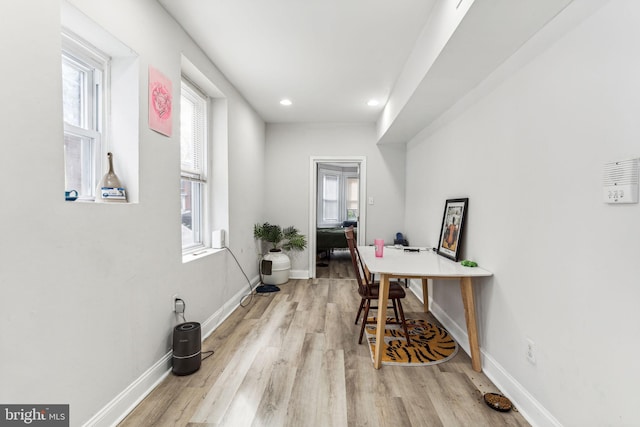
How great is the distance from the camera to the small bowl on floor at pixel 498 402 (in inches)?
66.8

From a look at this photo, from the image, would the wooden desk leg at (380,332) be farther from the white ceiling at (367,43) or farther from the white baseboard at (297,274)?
the white baseboard at (297,274)

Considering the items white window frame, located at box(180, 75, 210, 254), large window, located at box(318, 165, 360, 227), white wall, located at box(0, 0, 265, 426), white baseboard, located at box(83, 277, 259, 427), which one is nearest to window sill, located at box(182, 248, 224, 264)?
white window frame, located at box(180, 75, 210, 254)

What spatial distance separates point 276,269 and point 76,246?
3049 mm

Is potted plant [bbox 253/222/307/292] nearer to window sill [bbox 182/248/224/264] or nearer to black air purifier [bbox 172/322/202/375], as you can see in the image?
window sill [bbox 182/248/224/264]

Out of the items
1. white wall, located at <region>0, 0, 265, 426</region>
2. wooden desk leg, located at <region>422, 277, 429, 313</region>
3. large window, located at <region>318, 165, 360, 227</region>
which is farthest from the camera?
large window, located at <region>318, 165, 360, 227</region>

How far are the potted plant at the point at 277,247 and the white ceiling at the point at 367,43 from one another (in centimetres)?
190

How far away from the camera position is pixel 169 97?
81.8 inches

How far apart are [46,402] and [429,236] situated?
11.0ft

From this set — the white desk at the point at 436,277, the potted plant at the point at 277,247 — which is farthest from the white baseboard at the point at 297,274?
the white desk at the point at 436,277

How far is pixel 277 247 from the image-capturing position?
4727mm

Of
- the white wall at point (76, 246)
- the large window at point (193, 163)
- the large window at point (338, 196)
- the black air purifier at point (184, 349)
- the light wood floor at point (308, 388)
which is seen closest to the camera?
the white wall at point (76, 246)

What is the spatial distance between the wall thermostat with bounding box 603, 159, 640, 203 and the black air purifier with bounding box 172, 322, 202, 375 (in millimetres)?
2337

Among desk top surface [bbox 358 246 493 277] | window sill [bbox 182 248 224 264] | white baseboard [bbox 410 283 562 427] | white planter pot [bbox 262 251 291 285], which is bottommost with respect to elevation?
white baseboard [bbox 410 283 562 427]

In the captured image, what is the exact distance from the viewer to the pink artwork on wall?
188 cm
